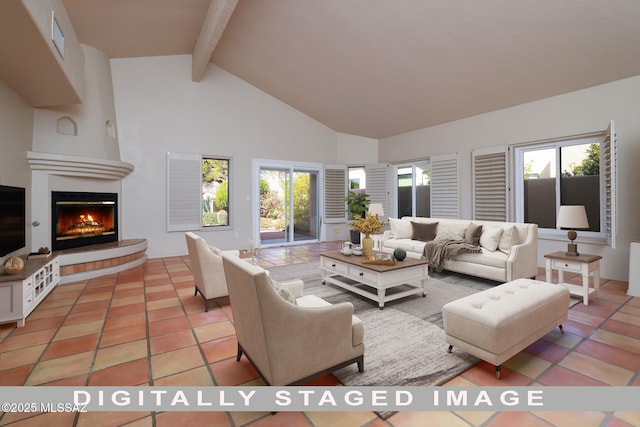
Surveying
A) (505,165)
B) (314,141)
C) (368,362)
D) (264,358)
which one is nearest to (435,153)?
(505,165)

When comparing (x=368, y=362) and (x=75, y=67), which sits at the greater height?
(x=75, y=67)

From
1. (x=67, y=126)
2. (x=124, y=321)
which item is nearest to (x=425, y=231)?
(x=124, y=321)

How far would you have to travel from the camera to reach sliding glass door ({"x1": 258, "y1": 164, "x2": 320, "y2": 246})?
25.4 ft

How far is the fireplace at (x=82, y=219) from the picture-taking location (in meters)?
4.64

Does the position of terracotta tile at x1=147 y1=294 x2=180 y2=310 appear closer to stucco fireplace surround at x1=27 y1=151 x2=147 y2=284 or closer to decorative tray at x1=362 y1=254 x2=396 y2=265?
stucco fireplace surround at x1=27 y1=151 x2=147 y2=284

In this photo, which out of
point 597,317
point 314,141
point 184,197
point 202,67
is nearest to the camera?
point 597,317

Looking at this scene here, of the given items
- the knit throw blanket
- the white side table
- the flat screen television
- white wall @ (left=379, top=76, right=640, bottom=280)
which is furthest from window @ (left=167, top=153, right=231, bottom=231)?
the white side table

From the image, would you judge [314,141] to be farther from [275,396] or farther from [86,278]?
[275,396]

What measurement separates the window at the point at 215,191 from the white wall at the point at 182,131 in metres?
0.19

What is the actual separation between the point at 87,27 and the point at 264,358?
5.69 metres

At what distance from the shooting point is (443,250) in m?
4.62

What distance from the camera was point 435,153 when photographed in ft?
Answer: 22.5

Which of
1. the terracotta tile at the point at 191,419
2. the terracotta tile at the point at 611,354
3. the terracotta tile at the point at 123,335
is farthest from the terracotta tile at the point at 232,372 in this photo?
the terracotta tile at the point at 611,354

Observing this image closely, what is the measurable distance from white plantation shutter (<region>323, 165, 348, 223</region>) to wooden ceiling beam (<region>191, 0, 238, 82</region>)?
397 centimetres
